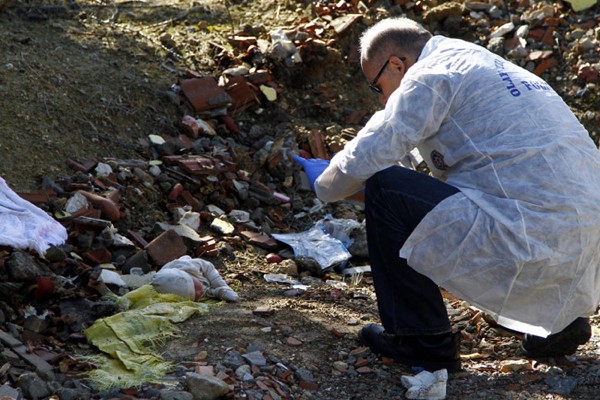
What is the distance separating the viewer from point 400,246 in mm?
3674

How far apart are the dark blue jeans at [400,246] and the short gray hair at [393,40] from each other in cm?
57

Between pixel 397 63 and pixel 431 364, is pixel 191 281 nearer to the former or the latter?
pixel 431 364

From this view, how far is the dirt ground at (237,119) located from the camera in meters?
3.77

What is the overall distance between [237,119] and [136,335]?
3.14 meters

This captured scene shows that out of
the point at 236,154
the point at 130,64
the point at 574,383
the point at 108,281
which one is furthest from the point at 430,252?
the point at 130,64

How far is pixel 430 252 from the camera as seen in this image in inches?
142

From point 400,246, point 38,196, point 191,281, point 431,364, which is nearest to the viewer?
point 400,246

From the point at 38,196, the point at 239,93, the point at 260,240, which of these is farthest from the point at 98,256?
the point at 239,93

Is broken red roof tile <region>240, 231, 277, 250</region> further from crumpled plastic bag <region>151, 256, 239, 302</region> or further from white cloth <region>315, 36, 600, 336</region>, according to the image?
white cloth <region>315, 36, 600, 336</region>

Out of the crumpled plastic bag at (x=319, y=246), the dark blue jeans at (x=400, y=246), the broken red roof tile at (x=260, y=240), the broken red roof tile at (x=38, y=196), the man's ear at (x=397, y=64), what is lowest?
the crumpled plastic bag at (x=319, y=246)

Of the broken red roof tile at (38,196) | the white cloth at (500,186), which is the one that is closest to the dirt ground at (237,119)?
the broken red roof tile at (38,196)

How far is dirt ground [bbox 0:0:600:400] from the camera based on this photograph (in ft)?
12.4

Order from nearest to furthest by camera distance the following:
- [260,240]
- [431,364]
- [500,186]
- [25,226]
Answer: [500,186]
[431,364]
[25,226]
[260,240]

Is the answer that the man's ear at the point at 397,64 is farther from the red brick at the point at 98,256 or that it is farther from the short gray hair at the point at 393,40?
the red brick at the point at 98,256
